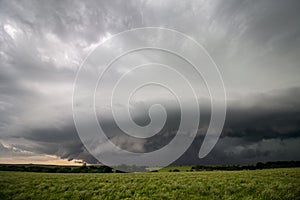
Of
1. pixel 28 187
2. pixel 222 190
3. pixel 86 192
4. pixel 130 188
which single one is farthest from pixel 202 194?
pixel 28 187

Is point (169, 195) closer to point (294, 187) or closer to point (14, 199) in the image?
point (294, 187)

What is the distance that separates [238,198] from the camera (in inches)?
658

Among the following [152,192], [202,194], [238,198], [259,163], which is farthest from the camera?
[259,163]

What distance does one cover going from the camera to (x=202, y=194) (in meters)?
18.1

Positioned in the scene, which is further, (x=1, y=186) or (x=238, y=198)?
(x=1, y=186)

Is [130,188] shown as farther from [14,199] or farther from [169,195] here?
[14,199]

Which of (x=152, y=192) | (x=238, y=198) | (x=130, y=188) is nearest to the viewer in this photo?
(x=238, y=198)

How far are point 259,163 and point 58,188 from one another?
90.6 meters

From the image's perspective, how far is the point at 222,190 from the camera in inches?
741

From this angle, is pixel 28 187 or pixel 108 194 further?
pixel 28 187

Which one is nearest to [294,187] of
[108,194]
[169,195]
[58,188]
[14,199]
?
[169,195]

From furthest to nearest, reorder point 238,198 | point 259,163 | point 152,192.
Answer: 1. point 259,163
2. point 152,192
3. point 238,198

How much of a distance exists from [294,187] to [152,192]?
1227cm

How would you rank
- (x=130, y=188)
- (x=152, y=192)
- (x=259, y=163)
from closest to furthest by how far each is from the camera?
1. (x=152, y=192)
2. (x=130, y=188)
3. (x=259, y=163)
